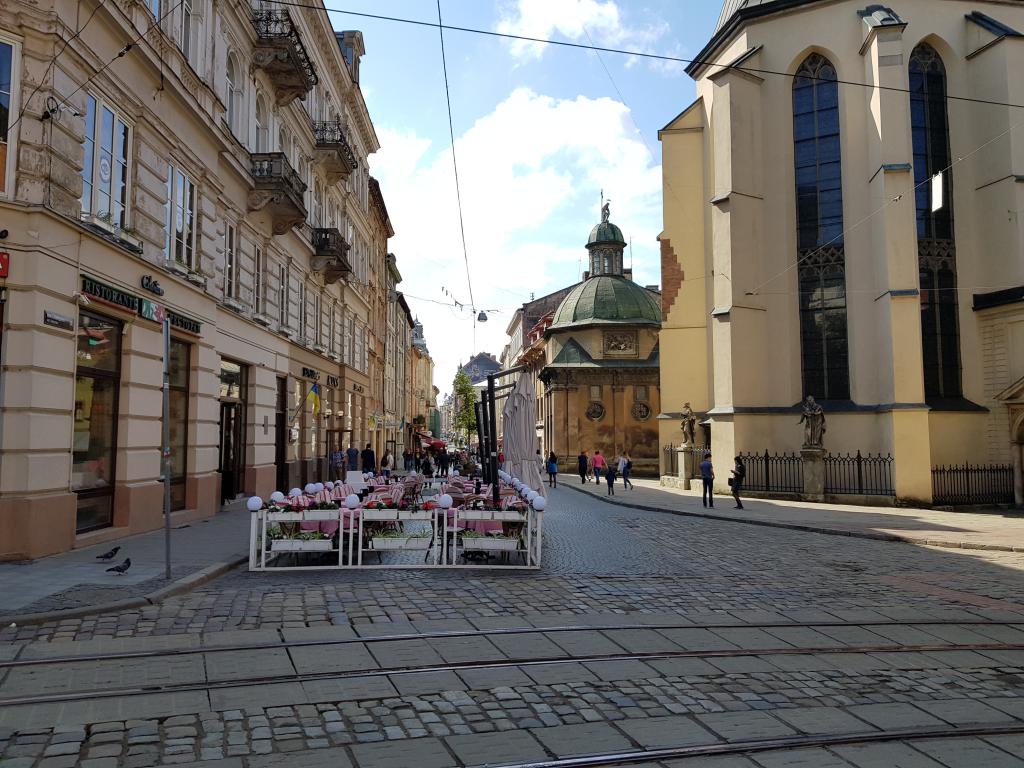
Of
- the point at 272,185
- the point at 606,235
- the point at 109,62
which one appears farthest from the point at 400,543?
the point at 606,235

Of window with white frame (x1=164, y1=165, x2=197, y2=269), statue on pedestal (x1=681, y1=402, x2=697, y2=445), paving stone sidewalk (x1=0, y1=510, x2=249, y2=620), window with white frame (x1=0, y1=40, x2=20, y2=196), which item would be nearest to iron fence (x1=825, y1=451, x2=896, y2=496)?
statue on pedestal (x1=681, y1=402, x2=697, y2=445)

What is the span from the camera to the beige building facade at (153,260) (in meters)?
10.8

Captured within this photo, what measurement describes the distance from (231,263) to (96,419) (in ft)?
23.9

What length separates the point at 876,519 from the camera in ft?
65.5

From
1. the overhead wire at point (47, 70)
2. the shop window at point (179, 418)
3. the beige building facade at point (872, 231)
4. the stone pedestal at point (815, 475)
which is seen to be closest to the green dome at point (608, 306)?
the beige building facade at point (872, 231)

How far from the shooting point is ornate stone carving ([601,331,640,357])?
5688 centimetres

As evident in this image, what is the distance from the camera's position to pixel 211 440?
1708 cm

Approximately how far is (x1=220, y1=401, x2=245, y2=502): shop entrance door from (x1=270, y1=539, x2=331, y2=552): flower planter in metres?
9.16

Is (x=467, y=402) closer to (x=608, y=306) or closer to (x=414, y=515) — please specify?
(x=608, y=306)

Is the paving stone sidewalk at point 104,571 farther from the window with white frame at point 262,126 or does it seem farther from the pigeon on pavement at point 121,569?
the window with white frame at point 262,126

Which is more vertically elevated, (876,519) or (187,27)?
(187,27)

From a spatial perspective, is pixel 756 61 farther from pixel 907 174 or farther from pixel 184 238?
pixel 184 238

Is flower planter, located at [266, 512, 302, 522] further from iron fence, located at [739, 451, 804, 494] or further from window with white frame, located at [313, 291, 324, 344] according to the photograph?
iron fence, located at [739, 451, 804, 494]

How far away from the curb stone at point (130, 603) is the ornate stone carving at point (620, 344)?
4805cm
